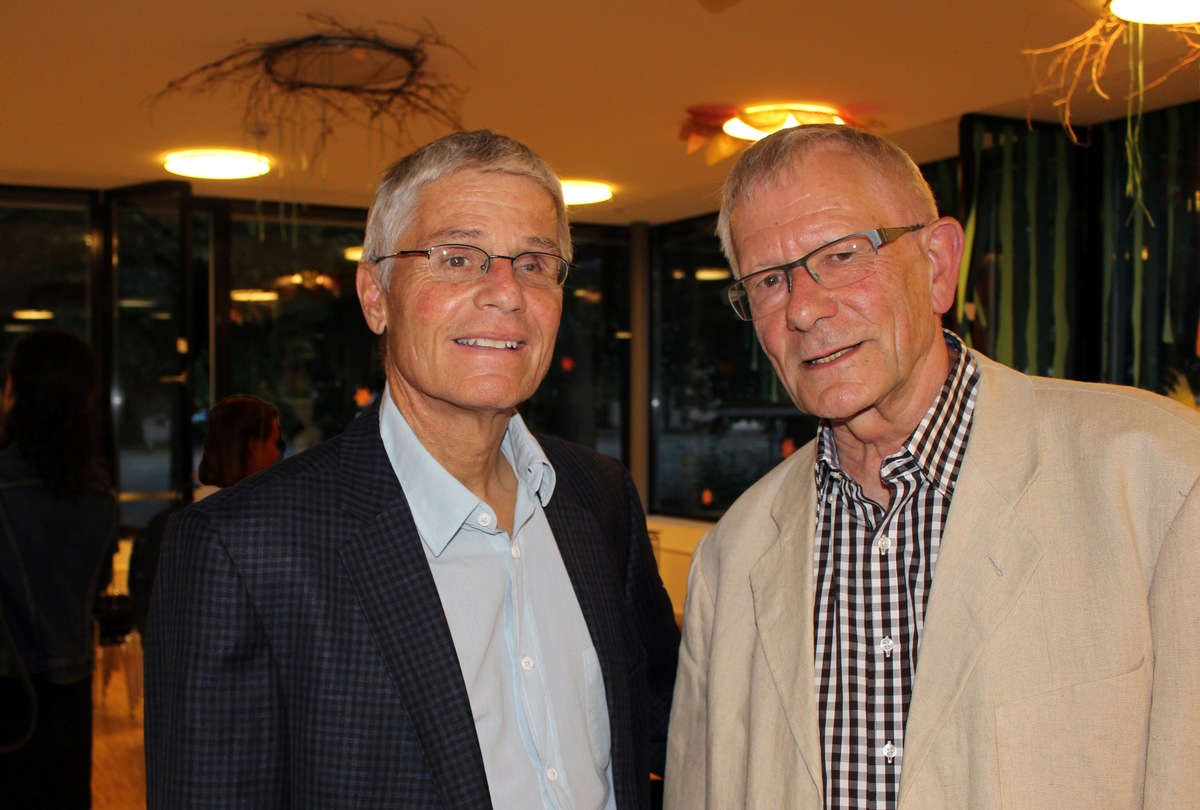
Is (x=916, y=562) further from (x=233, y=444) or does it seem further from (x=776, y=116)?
(x=776, y=116)

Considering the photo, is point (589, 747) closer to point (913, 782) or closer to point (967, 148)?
point (913, 782)

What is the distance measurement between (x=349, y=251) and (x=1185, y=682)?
7.41 m

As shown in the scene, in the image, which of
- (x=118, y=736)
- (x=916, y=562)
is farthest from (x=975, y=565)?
(x=118, y=736)

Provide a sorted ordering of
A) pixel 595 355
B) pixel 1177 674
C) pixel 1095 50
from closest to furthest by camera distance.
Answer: pixel 1177 674 → pixel 1095 50 → pixel 595 355

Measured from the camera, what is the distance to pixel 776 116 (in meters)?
5.15

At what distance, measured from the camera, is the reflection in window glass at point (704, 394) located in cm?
820

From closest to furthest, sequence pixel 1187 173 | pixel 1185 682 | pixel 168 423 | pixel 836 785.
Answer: pixel 1185 682 < pixel 836 785 < pixel 1187 173 < pixel 168 423

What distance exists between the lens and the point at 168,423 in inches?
283

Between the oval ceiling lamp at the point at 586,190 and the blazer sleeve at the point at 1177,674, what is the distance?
5.80 metres

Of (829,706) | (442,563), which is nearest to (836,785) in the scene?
(829,706)

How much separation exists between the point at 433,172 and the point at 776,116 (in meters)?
3.90

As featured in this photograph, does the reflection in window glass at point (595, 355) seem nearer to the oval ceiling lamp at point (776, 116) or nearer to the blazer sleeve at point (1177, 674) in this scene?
the oval ceiling lamp at point (776, 116)

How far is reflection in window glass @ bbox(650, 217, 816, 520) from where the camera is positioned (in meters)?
8.20

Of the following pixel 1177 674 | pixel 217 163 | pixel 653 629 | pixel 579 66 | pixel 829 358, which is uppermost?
pixel 579 66
